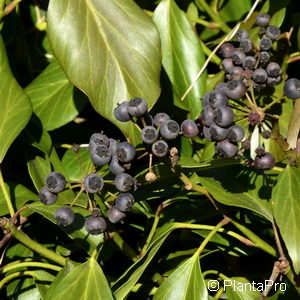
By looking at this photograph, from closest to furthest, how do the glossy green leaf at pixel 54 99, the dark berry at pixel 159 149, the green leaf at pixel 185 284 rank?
1. the dark berry at pixel 159 149
2. the green leaf at pixel 185 284
3. the glossy green leaf at pixel 54 99

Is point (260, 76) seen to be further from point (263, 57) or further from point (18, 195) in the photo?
point (18, 195)

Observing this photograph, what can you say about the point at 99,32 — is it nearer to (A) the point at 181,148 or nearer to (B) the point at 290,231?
(A) the point at 181,148

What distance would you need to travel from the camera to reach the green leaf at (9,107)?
1.48 metres

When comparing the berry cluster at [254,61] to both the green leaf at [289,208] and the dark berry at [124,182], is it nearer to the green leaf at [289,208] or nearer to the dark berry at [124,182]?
the green leaf at [289,208]

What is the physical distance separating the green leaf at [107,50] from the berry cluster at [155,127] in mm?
171

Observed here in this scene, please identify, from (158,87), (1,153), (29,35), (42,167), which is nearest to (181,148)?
(158,87)

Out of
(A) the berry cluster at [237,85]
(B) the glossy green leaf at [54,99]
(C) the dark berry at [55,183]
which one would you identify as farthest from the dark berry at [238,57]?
(C) the dark berry at [55,183]

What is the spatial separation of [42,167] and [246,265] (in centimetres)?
64

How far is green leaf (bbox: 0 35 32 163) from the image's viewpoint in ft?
4.87

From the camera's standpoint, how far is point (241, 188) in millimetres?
1496

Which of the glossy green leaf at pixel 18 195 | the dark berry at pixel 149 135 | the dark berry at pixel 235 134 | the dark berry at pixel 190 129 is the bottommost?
the glossy green leaf at pixel 18 195

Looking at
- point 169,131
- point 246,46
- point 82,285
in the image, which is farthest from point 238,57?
point 82,285

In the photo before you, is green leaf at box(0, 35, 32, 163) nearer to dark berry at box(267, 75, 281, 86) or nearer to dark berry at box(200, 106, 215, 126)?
dark berry at box(200, 106, 215, 126)

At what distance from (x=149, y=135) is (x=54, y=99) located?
0.66 m
